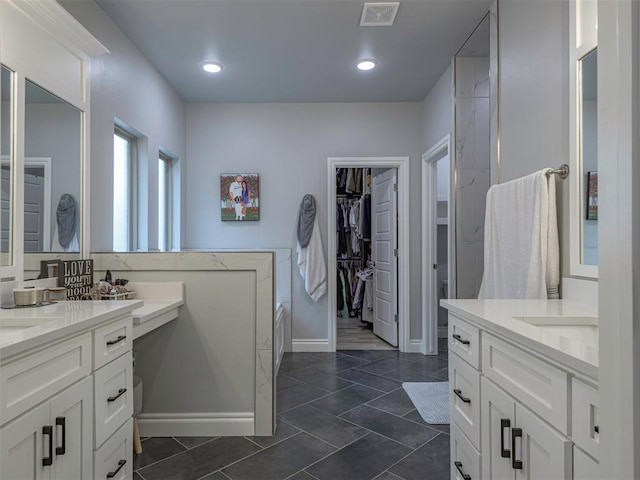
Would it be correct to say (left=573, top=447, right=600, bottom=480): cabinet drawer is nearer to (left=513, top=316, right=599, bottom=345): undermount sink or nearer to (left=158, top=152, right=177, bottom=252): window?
(left=513, top=316, right=599, bottom=345): undermount sink

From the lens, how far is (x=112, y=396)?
58.2 inches

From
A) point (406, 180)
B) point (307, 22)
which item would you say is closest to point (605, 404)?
point (307, 22)

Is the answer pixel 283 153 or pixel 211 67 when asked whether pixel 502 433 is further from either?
pixel 283 153

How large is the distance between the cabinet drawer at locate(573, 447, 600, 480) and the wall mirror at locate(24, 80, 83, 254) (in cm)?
218

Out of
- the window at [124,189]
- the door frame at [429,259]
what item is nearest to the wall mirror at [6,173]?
the window at [124,189]

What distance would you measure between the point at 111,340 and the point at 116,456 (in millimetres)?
461

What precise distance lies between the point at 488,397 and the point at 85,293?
2.02 meters

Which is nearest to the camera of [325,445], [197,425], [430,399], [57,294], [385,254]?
[57,294]

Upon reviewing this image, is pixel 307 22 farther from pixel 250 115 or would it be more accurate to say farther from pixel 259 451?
pixel 259 451

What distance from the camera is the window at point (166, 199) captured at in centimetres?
383

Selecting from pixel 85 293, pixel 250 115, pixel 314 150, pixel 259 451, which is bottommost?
pixel 259 451

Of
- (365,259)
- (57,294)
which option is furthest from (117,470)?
(365,259)

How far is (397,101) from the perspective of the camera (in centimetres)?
413

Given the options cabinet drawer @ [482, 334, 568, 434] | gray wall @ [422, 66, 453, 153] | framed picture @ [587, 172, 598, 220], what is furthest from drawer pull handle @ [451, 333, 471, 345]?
gray wall @ [422, 66, 453, 153]
